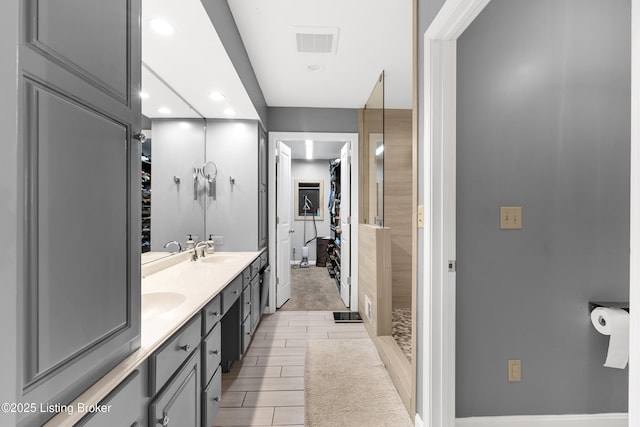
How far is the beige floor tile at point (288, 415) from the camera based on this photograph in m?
1.82

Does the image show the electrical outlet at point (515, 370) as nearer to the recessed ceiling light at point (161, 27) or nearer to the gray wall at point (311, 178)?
the recessed ceiling light at point (161, 27)

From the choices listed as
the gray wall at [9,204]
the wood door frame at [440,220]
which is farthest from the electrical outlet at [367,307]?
the gray wall at [9,204]

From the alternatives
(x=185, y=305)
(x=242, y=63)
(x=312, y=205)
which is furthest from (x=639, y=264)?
(x=312, y=205)

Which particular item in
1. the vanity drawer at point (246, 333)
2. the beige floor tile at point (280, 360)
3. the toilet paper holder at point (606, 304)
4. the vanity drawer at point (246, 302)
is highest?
the toilet paper holder at point (606, 304)

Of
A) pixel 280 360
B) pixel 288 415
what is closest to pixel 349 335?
pixel 280 360

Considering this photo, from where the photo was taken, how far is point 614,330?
150 centimetres

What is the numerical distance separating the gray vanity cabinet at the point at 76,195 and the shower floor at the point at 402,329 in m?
2.24

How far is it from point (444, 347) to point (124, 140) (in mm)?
1553

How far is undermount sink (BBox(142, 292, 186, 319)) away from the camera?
1.49m

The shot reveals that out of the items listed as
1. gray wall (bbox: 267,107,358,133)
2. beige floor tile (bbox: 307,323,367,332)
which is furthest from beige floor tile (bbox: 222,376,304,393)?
gray wall (bbox: 267,107,358,133)

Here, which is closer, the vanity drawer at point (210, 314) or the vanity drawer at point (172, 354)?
the vanity drawer at point (172, 354)

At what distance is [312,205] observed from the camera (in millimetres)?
7230

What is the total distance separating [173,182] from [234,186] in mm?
770

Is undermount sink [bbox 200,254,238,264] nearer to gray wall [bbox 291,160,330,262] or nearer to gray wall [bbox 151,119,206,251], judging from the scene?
gray wall [bbox 151,119,206,251]
